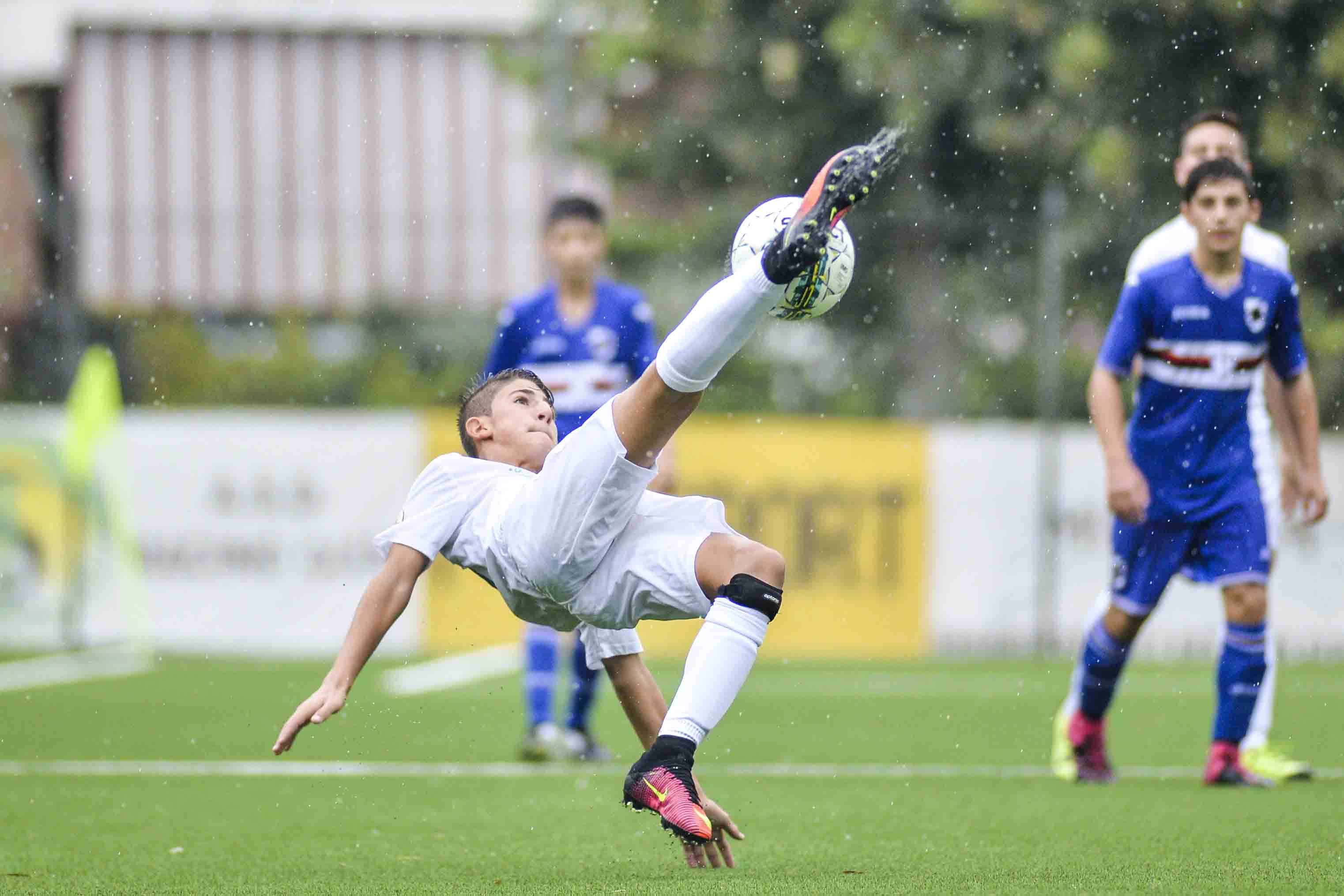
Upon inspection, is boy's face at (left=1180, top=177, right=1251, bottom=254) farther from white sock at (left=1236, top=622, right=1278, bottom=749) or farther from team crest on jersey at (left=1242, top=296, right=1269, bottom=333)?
white sock at (left=1236, top=622, right=1278, bottom=749)

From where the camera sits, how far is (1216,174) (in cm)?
580

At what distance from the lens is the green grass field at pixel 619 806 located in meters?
4.04

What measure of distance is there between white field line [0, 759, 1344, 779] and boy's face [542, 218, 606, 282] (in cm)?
188

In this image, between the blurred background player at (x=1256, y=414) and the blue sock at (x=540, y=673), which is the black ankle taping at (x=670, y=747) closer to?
the blurred background player at (x=1256, y=414)

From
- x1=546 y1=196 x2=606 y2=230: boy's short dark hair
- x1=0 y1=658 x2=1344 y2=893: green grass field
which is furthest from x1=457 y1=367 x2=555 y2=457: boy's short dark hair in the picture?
x1=546 y1=196 x2=606 y2=230: boy's short dark hair

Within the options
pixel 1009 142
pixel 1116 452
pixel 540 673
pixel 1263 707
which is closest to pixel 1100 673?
pixel 1263 707

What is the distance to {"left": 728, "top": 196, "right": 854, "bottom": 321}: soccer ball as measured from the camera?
161 inches

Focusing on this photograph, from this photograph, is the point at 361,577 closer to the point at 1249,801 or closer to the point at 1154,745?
the point at 1154,745

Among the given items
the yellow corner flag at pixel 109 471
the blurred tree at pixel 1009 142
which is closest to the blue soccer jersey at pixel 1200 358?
the blurred tree at pixel 1009 142

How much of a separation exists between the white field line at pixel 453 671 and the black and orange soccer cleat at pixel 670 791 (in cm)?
590

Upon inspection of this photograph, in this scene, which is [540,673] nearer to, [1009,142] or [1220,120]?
[1220,120]

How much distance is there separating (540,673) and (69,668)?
5482 millimetres

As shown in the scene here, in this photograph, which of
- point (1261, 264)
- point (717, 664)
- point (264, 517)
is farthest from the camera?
point (264, 517)

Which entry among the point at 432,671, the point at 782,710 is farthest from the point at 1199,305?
the point at 432,671
